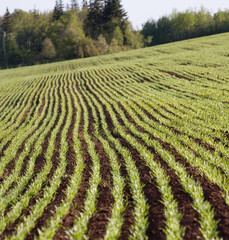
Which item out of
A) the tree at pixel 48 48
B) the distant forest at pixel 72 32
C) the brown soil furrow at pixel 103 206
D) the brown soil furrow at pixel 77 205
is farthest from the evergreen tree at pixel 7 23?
the brown soil furrow at pixel 103 206

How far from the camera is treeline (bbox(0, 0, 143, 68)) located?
75.0 m

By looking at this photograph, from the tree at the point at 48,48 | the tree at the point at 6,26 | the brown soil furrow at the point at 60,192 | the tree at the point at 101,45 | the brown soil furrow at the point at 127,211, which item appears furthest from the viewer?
the tree at the point at 6,26

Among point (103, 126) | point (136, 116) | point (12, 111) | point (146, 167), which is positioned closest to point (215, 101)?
point (136, 116)

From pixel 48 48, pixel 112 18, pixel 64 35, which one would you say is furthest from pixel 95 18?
pixel 48 48

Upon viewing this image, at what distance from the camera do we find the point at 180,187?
5.22m

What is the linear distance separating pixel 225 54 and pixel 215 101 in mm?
25627

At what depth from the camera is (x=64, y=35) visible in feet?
263

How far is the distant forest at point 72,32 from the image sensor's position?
7556cm

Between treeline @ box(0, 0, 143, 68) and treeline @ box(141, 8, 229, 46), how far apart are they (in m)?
19.0

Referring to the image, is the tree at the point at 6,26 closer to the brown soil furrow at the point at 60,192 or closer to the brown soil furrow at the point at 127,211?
the brown soil furrow at the point at 60,192

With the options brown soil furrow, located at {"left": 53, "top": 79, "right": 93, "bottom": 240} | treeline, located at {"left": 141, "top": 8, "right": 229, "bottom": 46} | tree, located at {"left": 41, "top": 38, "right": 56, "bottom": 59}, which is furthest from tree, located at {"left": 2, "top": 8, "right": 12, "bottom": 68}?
brown soil furrow, located at {"left": 53, "top": 79, "right": 93, "bottom": 240}

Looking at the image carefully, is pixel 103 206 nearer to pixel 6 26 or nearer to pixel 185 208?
pixel 185 208

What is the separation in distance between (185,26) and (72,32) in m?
66.9

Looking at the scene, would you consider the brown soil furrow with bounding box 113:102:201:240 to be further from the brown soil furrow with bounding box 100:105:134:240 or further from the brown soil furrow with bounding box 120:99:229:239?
the brown soil furrow with bounding box 100:105:134:240
